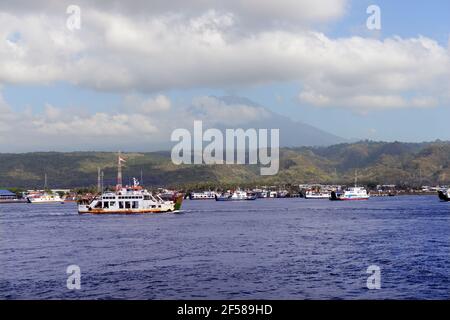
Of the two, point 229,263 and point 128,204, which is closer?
point 229,263

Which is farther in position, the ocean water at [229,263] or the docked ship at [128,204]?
the docked ship at [128,204]

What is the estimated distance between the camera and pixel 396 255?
2411 inches

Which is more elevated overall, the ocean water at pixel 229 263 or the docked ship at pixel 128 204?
the docked ship at pixel 128 204

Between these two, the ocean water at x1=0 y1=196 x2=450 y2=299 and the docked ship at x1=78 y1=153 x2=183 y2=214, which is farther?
the docked ship at x1=78 y1=153 x2=183 y2=214

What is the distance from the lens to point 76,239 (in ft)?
273

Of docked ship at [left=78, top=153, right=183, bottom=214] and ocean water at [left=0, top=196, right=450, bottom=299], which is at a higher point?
docked ship at [left=78, top=153, right=183, bottom=214]

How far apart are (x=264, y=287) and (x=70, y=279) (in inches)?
609

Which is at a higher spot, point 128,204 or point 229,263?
point 128,204
